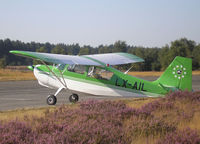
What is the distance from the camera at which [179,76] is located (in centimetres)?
1188

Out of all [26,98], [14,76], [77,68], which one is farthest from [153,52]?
[77,68]

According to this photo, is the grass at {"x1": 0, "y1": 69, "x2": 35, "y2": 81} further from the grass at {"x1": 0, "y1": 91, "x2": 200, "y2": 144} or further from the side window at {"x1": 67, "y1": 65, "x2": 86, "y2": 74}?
the grass at {"x1": 0, "y1": 91, "x2": 200, "y2": 144}

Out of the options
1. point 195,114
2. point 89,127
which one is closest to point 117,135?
point 89,127

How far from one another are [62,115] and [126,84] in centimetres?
575

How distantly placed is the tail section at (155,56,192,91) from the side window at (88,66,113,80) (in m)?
2.29

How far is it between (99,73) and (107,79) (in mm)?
444

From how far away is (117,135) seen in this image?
494 centimetres

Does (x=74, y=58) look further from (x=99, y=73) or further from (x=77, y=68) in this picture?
(x=99, y=73)

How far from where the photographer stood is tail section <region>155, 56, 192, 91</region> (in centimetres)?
1173

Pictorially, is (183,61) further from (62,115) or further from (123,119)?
(62,115)

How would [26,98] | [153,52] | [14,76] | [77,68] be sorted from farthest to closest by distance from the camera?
[153,52] → [14,76] → [26,98] → [77,68]

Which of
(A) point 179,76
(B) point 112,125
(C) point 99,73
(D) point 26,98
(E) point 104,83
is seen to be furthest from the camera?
(D) point 26,98

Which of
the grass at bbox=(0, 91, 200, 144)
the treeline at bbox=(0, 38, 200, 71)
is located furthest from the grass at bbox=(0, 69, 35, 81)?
the grass at bbox=(0, 91, 200, 144)

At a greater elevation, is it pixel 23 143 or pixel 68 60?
pixel 68 60
